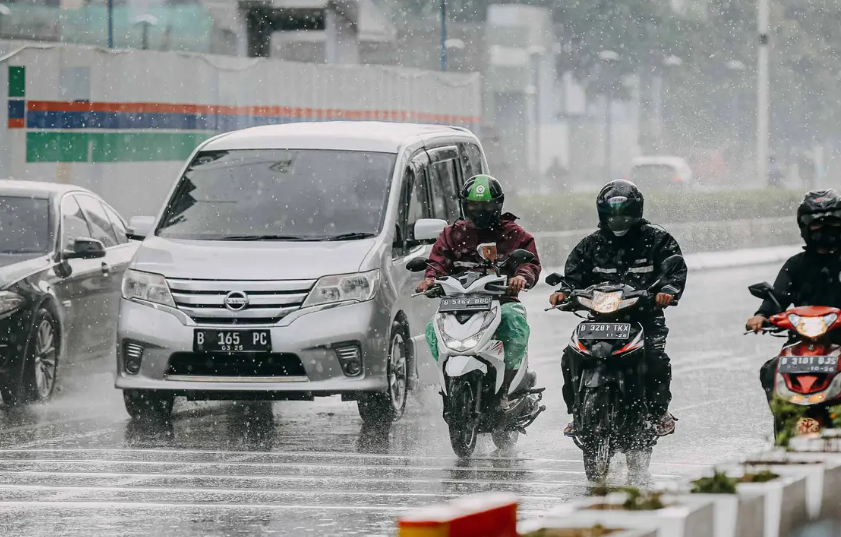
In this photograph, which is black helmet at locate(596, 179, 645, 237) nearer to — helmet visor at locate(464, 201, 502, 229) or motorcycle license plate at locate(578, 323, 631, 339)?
motorcycle license plate at locate(578, 323, 631, 339)

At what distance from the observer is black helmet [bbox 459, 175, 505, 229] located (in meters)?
11.1

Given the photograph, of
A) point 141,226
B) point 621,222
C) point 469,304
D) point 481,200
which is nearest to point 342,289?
point 481,200

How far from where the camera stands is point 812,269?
→ 30.5 ft

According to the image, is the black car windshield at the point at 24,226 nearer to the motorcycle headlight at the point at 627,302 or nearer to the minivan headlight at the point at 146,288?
the minivan headlight at the point at 146,288

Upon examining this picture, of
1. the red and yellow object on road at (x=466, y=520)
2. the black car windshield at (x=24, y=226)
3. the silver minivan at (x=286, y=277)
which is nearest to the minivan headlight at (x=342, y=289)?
the silver minivan at (x=286, y=277)

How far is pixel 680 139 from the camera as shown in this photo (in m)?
97.1

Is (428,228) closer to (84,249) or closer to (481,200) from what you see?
(481,200)

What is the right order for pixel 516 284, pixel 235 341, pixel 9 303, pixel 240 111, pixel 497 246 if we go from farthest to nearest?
pixel 240 111
pixel 9 303
pixel 235 341
pixel 497 246
pixel 516 284

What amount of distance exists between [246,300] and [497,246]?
169cm

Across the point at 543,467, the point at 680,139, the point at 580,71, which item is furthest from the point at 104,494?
the point at 680,139

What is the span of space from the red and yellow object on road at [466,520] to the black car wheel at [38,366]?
8921 mm

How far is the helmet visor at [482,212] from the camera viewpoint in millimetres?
11148

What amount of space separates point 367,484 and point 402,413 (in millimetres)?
2875

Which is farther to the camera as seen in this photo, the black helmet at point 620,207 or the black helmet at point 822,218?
the black helmet at point 620,207
